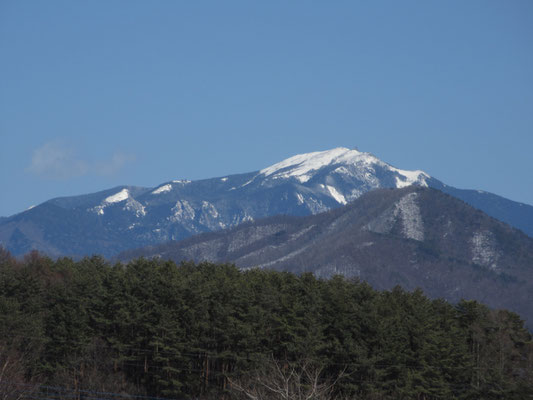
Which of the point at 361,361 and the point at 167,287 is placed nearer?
the point at 361,361

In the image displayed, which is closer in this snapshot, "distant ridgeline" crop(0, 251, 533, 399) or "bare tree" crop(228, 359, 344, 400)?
"bare tree" crop(228, 359, 344, 400)

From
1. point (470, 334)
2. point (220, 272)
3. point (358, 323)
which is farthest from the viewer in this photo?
point (220, 272)

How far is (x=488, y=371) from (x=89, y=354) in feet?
137

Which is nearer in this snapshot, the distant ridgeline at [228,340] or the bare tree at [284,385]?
the bare tree at [284,385]

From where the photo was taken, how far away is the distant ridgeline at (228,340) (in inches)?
3332

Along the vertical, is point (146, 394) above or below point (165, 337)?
below

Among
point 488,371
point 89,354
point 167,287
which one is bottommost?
point 488,371

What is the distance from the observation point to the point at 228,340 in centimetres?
8881

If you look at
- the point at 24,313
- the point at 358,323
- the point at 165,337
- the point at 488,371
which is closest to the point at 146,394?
the point at 165,337

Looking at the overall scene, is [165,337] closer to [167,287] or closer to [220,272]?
[167,287]

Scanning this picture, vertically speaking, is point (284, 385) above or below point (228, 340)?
above

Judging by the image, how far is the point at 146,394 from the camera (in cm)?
8544

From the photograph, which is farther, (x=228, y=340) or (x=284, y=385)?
(x=228, y=340)

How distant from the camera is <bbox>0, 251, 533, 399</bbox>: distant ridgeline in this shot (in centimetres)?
8462
